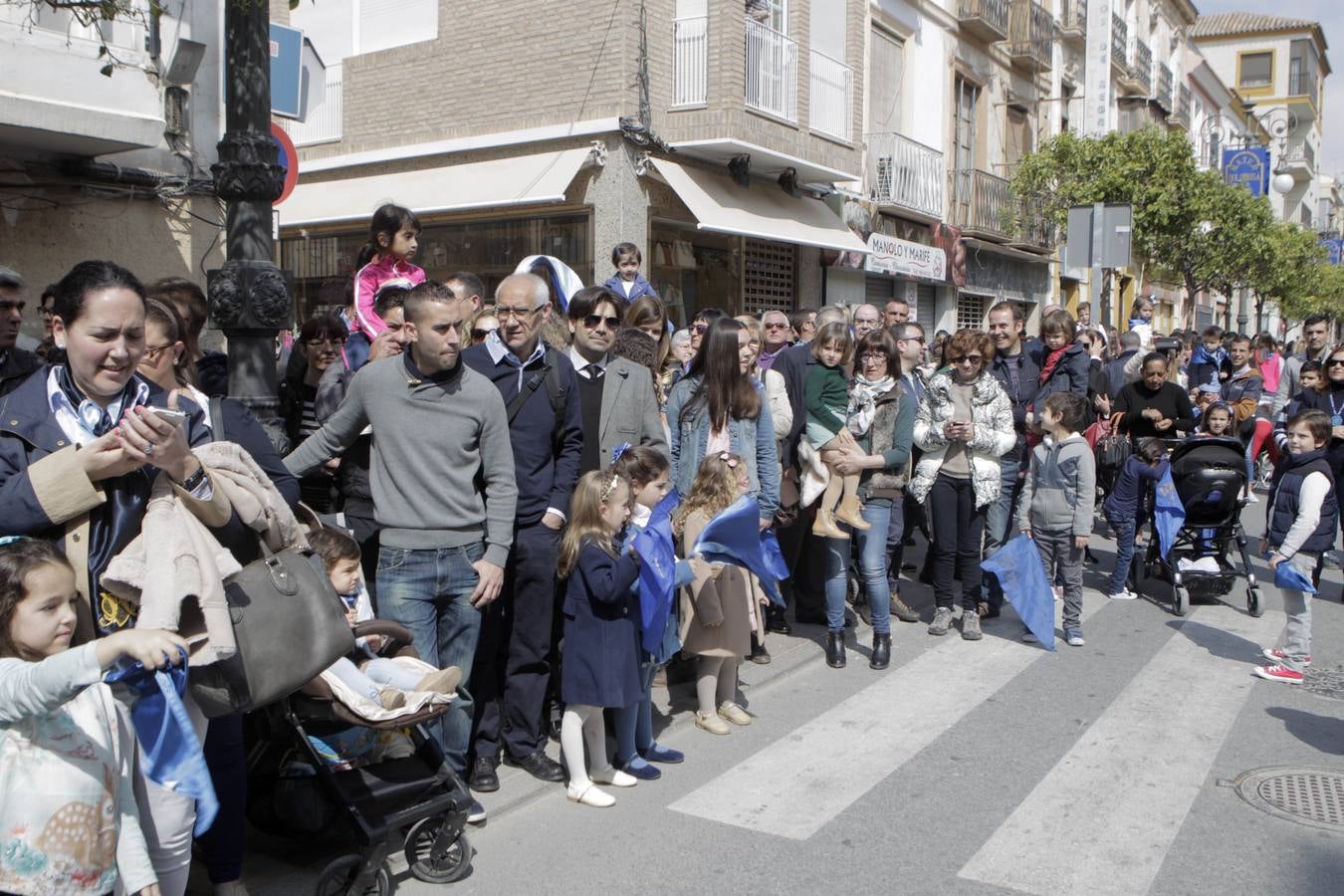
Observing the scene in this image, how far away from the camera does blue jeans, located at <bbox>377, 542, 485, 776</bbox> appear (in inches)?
166

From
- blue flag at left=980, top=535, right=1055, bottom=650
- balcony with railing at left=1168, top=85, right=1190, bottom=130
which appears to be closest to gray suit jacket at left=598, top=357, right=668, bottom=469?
blue flag at left=980, top=535, right=1055, bottom=650

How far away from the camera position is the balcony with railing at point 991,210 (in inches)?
858

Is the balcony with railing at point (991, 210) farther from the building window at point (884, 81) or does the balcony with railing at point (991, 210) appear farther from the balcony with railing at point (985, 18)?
the balcony with railing at point (985, 18)

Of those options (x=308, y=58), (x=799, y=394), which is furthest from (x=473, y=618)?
(x=308, y=58)

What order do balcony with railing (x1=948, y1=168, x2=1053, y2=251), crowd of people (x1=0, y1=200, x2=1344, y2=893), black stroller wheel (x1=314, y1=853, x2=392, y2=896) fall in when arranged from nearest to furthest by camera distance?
crowd of people (x1=0, y1=200, x2=1344, y2=893) → black stroller wheel (x1=314, y1=853, x2=392, y2=896) → balcony with railing (x1=948, y1=168, x2=1053, y2=251)

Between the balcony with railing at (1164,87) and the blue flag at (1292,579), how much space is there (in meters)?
31.7

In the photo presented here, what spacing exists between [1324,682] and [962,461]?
246cm

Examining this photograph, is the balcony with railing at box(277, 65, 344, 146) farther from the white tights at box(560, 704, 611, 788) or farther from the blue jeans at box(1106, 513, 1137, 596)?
the white tights at box(560, 704, 611, 788)

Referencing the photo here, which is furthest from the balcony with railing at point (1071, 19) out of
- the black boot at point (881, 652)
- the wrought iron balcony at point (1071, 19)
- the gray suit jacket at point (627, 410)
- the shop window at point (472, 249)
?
the gray suit jacket at point (627, 410)

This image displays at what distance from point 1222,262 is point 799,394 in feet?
71.2

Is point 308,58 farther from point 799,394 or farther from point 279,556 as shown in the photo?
point 279,556

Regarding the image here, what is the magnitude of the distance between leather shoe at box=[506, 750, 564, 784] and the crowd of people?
0.01 m

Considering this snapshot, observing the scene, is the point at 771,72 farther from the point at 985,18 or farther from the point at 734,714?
the point at 734,714

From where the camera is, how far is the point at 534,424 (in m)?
4.76
